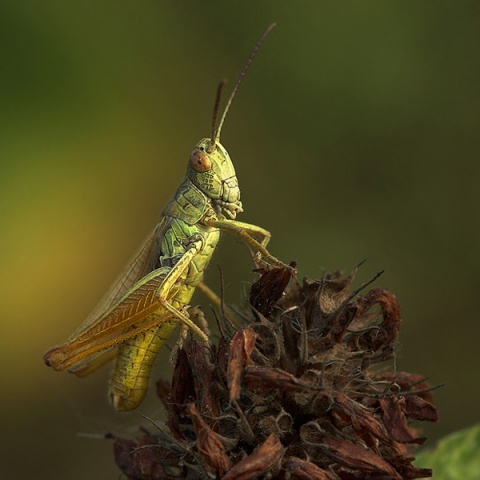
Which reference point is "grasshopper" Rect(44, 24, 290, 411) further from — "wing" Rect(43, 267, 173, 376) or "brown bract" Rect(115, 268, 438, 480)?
"brown bract" Rect(115, 268, 438, 480)

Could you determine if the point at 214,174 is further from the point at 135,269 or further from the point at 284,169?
the point at 284,169

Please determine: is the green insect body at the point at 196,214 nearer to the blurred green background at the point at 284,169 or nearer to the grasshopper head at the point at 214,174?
the grasshopper head at the point at 214,174

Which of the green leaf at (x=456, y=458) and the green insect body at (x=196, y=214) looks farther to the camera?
the green insect body at (x=196, y=214)

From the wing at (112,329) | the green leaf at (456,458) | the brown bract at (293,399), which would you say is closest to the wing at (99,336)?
the wing at (112,329)

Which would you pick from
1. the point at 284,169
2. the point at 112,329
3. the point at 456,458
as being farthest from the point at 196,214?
the point at 284,169

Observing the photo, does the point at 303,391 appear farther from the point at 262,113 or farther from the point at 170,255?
the point at 262,113

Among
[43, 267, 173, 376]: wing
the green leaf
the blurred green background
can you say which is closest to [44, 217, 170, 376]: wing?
[43, 267, 173, 376]: wing
